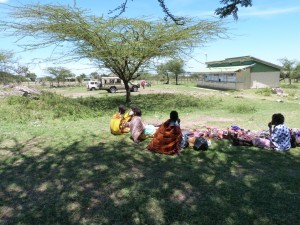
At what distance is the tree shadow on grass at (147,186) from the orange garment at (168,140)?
9.9 inches

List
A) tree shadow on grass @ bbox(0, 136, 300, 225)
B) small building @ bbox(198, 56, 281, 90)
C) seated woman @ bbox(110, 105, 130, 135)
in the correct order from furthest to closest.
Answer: small building @ bbox(198, 56, 281, 90) < seated woman @ bbox(110, 105, 130, 135) < tree shadow on grass @ bbox(0, 136, 300, 225)

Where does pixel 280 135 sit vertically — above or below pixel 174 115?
below

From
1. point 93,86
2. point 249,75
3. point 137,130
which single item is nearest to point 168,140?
point 137,130

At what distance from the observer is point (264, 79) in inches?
1352

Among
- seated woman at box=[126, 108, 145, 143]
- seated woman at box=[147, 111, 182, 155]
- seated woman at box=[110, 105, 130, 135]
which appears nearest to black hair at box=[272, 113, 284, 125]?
seated woman at box=[147, 111, 182, 155]

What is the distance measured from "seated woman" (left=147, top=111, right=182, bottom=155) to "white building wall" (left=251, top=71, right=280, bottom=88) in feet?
95.0

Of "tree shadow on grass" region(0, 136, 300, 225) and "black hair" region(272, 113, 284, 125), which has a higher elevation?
"black hair" region(272, 113, 284, 125)

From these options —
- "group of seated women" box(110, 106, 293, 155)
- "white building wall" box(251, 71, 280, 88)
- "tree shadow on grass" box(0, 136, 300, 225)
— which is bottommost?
"tree shadow on grass" box(0, 136, 300, 225)

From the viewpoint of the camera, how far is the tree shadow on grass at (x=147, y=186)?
3.98 metres

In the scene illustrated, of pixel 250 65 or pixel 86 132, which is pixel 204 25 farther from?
pixel 250 65

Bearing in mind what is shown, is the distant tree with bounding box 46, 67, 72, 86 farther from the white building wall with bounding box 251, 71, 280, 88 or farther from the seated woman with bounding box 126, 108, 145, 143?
the seated woman with bounding box 126, 108, 145, 143

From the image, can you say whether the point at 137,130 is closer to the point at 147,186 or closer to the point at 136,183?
the point at 136,183

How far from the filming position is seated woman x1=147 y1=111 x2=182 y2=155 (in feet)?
22.2

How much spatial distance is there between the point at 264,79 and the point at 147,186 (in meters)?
32.7
